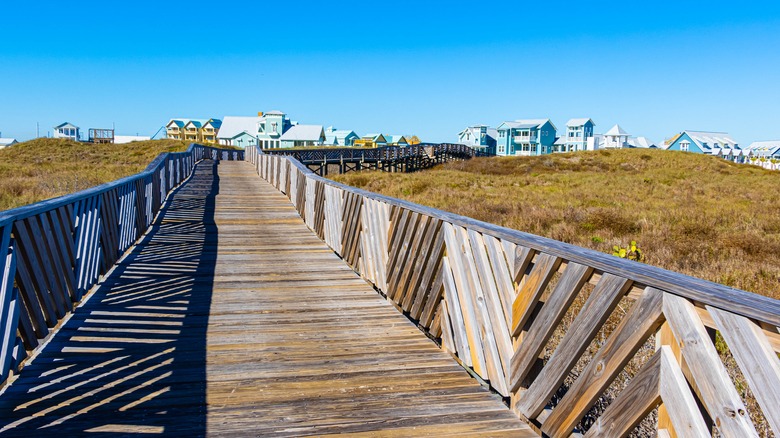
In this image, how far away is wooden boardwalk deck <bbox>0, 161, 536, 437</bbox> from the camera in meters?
3.68

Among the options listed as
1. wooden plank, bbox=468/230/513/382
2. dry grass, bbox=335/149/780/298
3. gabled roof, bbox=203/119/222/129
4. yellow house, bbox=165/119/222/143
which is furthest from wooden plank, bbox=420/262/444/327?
gabled roof, bbox=203/119/222/129

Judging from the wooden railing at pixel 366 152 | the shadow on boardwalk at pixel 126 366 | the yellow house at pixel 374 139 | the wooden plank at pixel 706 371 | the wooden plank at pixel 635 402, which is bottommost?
the shadow on boardwalk at pixel 126 366

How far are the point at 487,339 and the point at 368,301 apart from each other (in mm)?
2858

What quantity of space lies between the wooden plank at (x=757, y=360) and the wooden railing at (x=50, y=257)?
4026 mm

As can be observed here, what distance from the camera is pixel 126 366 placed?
4582mm

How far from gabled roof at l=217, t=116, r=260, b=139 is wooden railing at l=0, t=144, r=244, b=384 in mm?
98049

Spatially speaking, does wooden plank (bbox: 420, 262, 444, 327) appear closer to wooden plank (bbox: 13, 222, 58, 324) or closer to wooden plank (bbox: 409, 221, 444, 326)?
wooden plank (bbox: 409, 221, 444, 326)

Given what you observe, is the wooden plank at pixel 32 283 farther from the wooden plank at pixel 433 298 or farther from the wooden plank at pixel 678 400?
the wooden plank at pixel 678 400

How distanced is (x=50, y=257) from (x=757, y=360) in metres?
5.17

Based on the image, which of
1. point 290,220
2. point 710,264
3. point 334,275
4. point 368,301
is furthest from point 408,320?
point 290,220

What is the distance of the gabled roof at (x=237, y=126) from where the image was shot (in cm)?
10381

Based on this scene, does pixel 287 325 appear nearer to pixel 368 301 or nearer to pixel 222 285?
pixel 368 301

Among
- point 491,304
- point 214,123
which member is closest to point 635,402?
point 491,304

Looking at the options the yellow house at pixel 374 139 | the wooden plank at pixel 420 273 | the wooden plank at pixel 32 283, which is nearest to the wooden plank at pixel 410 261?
the wooden plank at pixel 420 273
